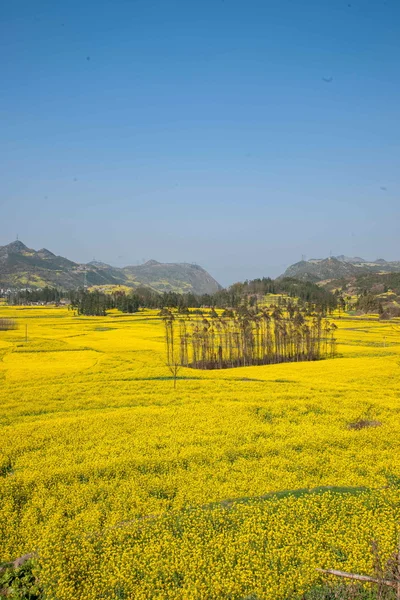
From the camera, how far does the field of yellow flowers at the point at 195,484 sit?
664 inches

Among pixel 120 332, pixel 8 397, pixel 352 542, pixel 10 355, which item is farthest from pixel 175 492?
pixel 120 332

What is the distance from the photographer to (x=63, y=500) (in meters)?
22.2

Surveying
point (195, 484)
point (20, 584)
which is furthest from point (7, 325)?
point (20, 584)

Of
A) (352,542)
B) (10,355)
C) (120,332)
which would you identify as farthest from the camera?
(120,332)

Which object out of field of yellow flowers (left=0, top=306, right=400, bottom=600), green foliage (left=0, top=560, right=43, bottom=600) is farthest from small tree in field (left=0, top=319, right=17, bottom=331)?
green foliage (left=0, top=560, right=43, bottom=600)

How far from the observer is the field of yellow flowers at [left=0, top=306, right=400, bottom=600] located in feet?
55.3

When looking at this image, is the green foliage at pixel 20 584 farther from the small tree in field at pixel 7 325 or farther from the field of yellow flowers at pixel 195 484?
the small tree in field at pixel 7 325

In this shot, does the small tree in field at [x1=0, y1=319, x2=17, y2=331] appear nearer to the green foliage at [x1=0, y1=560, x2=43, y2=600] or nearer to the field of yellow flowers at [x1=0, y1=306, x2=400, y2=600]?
the field of yellow flowers at [x1=0, y1=306, x2=400, y2=600]

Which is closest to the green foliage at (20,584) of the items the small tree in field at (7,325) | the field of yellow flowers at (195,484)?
the field of yellow flowers at (195,484)

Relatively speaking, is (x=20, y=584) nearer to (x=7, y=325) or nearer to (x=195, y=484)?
(x=195, y=484)

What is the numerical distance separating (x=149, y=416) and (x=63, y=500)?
1408cm

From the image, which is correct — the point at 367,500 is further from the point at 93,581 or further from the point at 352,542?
the point at 93,581

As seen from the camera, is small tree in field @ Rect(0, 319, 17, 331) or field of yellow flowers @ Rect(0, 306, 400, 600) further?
small tree in field @ Rect(0, 319, 17, 331)

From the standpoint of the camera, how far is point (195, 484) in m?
23.8
